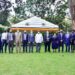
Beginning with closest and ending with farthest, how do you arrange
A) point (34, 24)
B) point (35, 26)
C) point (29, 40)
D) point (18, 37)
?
point (18, 37), point (29, 40), point (35, 26), point (34, 24)

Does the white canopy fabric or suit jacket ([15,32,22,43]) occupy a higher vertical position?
suit jacket ([15,32,22,43])

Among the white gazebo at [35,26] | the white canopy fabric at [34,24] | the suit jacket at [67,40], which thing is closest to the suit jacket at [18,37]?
the suit jacket at [67,40]

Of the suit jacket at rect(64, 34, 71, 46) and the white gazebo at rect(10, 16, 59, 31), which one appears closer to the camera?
the suit jacket at rect(64, 34, 71, 46)

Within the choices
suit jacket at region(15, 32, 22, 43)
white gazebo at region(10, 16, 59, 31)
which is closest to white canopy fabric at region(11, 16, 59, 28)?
white gazebo at region(10, 16, 59, 31)

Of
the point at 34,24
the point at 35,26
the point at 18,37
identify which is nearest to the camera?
the point at 18,37

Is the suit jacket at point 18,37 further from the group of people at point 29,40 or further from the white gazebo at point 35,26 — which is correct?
the white gazebo at point 35,26

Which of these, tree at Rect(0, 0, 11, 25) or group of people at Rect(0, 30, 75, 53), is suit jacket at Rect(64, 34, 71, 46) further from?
tree at Rect(0, 0, 11, 25)

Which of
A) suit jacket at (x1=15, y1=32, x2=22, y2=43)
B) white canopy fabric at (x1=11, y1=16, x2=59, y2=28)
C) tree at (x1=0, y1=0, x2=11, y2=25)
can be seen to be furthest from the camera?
tree at (x1=0, y1=0, x2=11, y2=25)

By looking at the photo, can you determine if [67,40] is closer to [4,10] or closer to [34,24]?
[34,24]

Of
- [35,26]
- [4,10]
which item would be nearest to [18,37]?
[35,26]

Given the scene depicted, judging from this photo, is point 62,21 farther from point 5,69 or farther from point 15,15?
point 5,69

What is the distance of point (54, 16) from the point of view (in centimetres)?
9106

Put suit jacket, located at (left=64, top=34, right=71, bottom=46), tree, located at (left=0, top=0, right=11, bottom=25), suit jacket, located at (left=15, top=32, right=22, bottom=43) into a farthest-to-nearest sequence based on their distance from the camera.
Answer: tree, located at (left=0, top=0, right=11, bottom=25) → suit jacket, located at (left=64, top=34, right=71, bottom=46) → suit jacket, located at (left=15, top=32, right=22, bottom=43)

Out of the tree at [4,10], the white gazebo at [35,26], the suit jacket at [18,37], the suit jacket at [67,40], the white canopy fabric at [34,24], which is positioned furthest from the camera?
the tree at [4,10]
